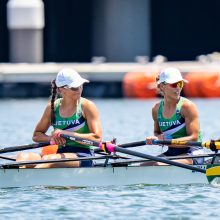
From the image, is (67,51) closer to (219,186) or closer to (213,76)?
(213,76)

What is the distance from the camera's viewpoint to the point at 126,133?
2581cm

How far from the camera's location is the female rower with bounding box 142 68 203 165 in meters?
15.4

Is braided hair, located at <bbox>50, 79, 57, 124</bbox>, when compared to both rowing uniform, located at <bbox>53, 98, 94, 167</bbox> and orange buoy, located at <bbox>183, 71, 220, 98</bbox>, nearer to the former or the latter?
rowing uniform, located at <bbox>53, 98, 94, 167</bbox>

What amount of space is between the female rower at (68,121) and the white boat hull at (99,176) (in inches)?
8.0

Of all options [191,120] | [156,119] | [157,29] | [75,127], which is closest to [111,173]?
[75,127]

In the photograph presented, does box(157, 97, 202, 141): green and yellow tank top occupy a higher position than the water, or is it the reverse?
box(157, 97, 202, 141): green and yellow tank top

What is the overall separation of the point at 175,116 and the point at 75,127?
54.7 inches

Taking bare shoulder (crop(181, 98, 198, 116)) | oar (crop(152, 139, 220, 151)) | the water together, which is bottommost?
the water

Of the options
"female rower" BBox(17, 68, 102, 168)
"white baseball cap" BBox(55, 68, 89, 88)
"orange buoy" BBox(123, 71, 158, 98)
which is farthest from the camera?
"orange buoy" BBox(123, 71, 158, 98)

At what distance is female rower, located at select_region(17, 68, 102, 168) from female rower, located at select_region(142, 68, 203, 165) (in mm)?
853

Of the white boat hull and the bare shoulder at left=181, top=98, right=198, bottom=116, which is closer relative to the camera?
the white boat hull

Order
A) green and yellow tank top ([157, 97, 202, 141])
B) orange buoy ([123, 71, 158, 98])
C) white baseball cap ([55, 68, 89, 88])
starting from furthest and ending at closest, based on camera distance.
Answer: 1. orange buoy ([123, 71, 158, 98])
2. green and yellow tank top ([157, 97, 202, 141])
3. white baseball cap ([55, 68, 89, 88])

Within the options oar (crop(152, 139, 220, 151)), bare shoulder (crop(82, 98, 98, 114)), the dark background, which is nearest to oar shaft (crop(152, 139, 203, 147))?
oar (crop(152, 139, 220, 151))

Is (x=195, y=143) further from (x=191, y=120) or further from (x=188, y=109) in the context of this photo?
(x=188, y=109)
